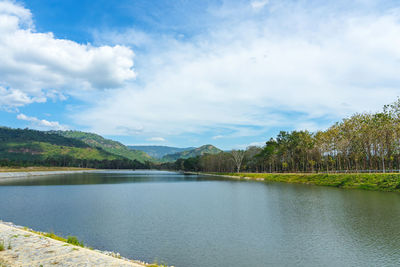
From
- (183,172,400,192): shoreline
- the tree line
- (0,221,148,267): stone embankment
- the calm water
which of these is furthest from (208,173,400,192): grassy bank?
(0,221,148,267): stone embankment

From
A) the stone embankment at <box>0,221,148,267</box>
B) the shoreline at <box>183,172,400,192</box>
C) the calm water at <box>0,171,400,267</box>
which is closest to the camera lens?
the stone embankment at <box>0,221,148,267</box>

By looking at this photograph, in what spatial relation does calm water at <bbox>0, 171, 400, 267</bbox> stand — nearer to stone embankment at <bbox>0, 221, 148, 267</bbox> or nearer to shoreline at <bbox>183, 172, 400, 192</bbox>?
stone embankment at <bbox>0, 221, 148, 267</bbox>

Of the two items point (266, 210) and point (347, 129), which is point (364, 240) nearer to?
point (266, 210)

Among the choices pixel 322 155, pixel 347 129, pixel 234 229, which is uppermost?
pixel 347 129

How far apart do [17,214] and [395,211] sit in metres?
52.3

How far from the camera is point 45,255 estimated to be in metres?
15.8

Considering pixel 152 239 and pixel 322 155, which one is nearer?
pixel 152 239

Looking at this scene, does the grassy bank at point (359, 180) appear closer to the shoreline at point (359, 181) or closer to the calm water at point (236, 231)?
the shoreline at point (359, 181)

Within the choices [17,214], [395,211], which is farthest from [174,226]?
[395,211]

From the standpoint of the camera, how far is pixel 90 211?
125ft

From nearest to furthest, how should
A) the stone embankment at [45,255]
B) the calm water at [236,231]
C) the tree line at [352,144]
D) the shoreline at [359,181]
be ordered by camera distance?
the stone embankment at [45,255] < the calm water at [236,231] < the shoreline at [359,181] < the tree line at [352,144]

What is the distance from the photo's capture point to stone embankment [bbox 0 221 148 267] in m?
14.7

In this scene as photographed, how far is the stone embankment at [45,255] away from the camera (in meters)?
14.7

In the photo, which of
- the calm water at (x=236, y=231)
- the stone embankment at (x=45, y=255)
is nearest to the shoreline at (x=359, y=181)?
the calm water at (x=236, y=231)
